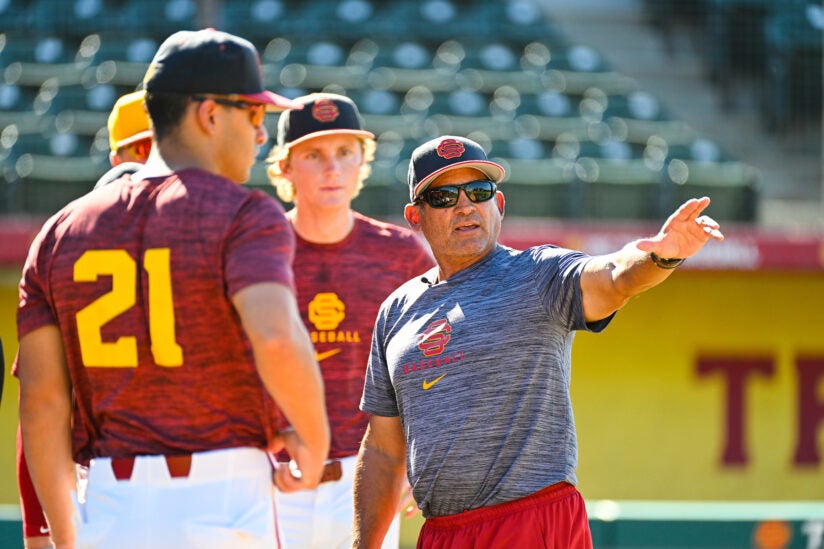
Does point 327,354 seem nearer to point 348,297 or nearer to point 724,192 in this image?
point 348,297

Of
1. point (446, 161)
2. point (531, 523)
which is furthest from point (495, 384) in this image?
point (446, 161)

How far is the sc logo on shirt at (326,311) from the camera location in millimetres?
3812

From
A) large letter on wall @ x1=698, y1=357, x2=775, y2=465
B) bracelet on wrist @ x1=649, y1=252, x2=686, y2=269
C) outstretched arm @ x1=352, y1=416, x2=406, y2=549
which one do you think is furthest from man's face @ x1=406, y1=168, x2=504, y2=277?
large letter on wall @ x1=698, y1=357, x2=775, y2=465

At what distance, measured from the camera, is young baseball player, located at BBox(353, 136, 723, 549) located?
2.78 m

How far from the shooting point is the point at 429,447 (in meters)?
2.89

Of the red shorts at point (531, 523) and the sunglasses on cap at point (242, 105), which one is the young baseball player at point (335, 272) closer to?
the red shorts at point (531, 523)

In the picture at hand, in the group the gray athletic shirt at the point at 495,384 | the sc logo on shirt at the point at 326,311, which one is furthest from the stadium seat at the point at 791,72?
the gray athletic shirt at the point at 495,384

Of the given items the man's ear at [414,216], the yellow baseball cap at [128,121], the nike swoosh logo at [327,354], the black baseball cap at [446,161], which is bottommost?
the nike swoosh logo at [327,354]

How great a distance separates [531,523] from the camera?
2.76m

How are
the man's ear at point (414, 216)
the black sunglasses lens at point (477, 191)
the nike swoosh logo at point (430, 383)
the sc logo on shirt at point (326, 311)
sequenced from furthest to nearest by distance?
the sc logo on shirt at point (326, 311) → the man's ear at point (414, 216) → the black sunglasses lens at point (477, 191) → the nike swoosh logo at point (430, 383)

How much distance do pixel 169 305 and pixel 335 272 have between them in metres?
1.69

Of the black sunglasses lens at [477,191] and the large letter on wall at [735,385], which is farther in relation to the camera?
the large letter on wall at [735,385]

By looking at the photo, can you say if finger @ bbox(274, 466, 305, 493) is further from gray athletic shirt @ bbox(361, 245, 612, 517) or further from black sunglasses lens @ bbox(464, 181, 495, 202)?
black sunglasses lens @ bbox(464, 181, 495, 202)

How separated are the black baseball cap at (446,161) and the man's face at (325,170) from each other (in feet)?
2.96
